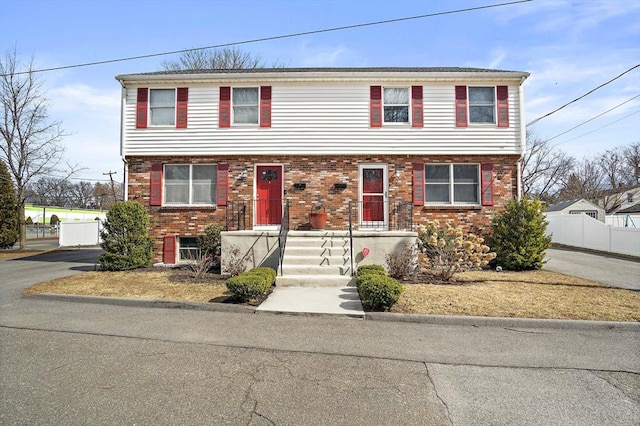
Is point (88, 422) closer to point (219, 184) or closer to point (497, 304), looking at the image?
point (497, 304)

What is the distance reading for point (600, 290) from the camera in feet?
26.5

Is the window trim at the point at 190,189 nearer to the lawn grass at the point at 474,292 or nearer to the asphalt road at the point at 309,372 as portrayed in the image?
the lawn grass at the point at 474,292

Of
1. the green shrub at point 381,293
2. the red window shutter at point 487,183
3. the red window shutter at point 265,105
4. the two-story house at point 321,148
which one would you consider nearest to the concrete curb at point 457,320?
the green shrub at point 381,293

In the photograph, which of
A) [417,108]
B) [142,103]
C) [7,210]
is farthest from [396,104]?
[7,210]

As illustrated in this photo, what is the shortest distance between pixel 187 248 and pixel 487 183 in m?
10.3

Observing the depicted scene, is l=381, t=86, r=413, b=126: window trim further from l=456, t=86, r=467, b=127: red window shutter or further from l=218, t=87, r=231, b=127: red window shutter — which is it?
l=218, t=87, r=231, b=127: red window shutter

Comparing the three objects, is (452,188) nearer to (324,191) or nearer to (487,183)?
(487,183)

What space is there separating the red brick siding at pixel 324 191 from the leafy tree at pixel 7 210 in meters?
11.1

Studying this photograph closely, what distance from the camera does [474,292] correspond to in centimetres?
775

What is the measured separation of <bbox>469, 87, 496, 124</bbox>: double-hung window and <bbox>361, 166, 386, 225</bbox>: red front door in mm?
3693

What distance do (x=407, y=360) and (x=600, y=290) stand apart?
20.9 ft

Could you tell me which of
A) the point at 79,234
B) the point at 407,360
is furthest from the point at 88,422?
the point at 79,234

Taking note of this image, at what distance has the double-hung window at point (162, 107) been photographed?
12.6 m

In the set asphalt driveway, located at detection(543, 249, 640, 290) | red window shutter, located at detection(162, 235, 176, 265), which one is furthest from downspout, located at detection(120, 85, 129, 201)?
asphalt driveway, located at detection(543, 249, 640, 290)
